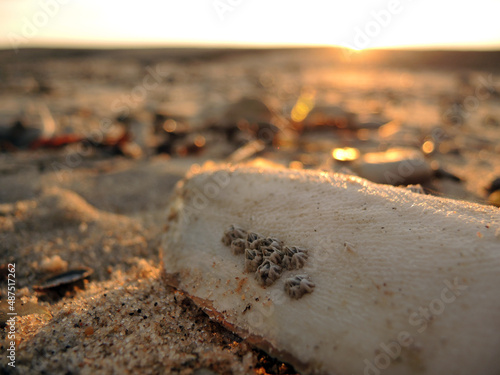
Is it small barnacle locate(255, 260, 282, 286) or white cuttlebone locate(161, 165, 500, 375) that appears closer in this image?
white cuttlebone locate(161, 165, 500, 375)

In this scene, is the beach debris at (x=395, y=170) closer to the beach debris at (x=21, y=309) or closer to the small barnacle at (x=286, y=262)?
the small barnacle at (x=286, y=262)

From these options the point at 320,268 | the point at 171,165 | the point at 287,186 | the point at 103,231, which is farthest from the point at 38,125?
the point at 320,268

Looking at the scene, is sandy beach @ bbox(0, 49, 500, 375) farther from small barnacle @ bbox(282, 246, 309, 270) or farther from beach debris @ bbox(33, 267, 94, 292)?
small barnacle @ bbox(282, 246, 309, 270)

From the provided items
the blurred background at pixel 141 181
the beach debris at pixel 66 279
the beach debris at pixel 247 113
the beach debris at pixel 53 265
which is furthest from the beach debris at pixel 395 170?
the beach debris at pixel 247 113

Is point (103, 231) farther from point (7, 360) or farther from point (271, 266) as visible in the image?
point (271, 266)

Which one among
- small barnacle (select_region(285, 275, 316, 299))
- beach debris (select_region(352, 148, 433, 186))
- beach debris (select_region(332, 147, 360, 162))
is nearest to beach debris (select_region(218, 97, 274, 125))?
beach debris (select_region(332, 147, 360, 162))

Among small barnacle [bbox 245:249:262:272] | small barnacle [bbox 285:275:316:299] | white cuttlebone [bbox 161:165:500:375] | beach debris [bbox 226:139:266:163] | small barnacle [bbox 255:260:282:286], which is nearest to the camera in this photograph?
white cuttlebone [bbox 161:165:500:375]

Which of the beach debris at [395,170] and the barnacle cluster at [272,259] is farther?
the beach debris at [395,170]
